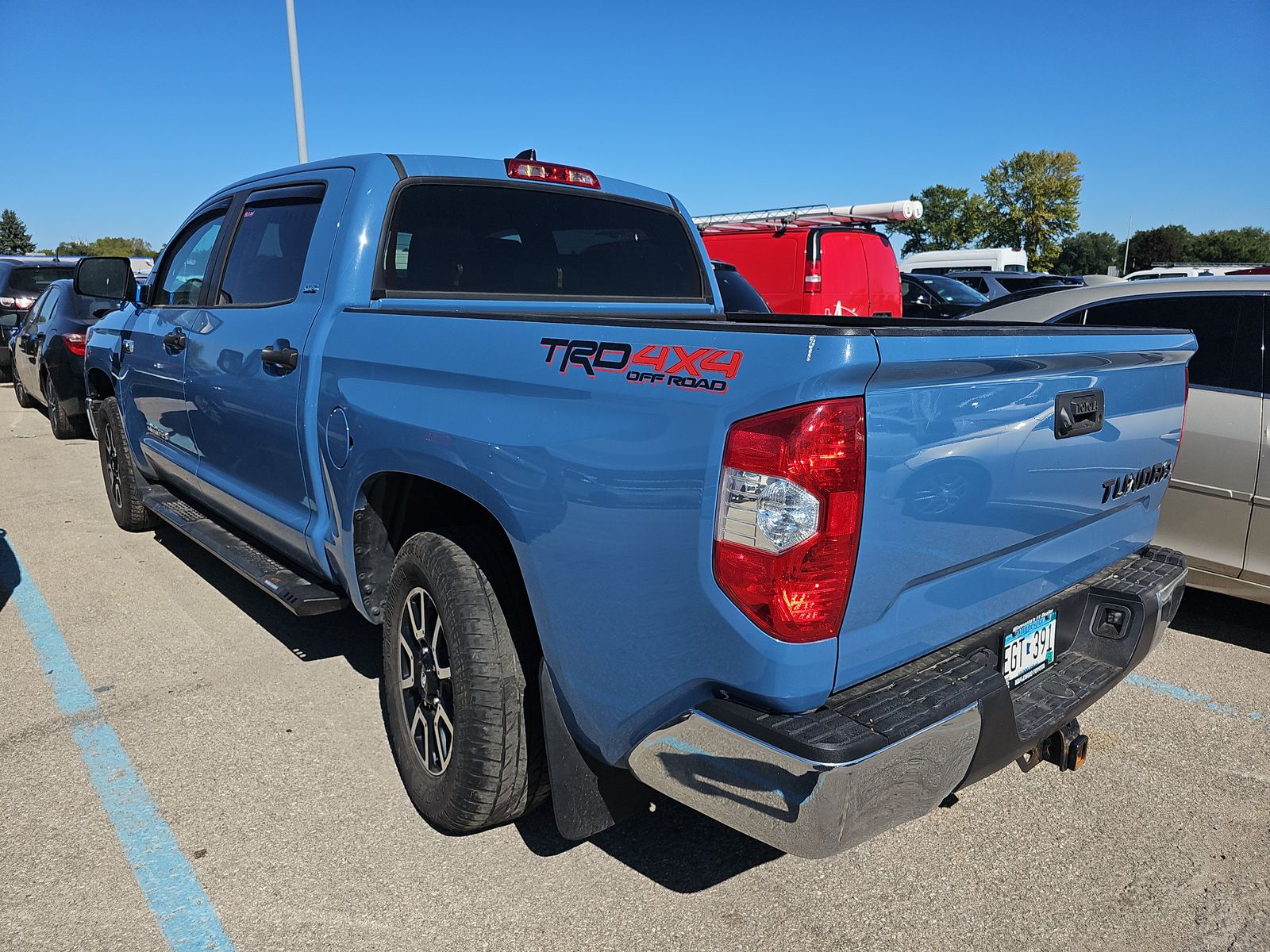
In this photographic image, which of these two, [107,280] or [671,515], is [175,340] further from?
[671,515]

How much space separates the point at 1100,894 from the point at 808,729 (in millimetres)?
1388

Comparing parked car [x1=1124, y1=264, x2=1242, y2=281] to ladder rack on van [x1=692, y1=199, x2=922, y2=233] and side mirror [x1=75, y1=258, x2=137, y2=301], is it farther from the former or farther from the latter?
side mirror [x1=75, y1=258, x2=137, y2=301]

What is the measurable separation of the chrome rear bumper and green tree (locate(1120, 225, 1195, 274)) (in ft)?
295

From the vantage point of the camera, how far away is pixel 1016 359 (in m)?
2.05

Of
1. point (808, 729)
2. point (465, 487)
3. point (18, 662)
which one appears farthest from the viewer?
point (18, 662)

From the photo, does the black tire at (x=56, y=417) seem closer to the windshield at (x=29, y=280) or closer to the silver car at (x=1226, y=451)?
the windshield at (x=29, y=280)

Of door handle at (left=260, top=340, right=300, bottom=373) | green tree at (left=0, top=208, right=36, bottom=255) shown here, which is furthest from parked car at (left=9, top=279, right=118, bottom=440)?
green tree at (left=0, top=208, right=36, bottom=255)

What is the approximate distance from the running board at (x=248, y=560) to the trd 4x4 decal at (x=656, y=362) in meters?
1.55

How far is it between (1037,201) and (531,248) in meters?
61.5

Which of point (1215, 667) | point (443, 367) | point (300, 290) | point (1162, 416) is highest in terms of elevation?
point (300, 290)

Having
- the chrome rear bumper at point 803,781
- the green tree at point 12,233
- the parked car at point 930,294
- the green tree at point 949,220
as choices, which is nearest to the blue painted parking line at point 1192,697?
the chrome rear bumper at point 803,781

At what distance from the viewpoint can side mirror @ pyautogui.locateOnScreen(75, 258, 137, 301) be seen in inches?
204

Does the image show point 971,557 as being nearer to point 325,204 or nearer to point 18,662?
point 325,204

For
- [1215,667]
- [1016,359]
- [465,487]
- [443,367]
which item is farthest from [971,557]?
[1215,667]
